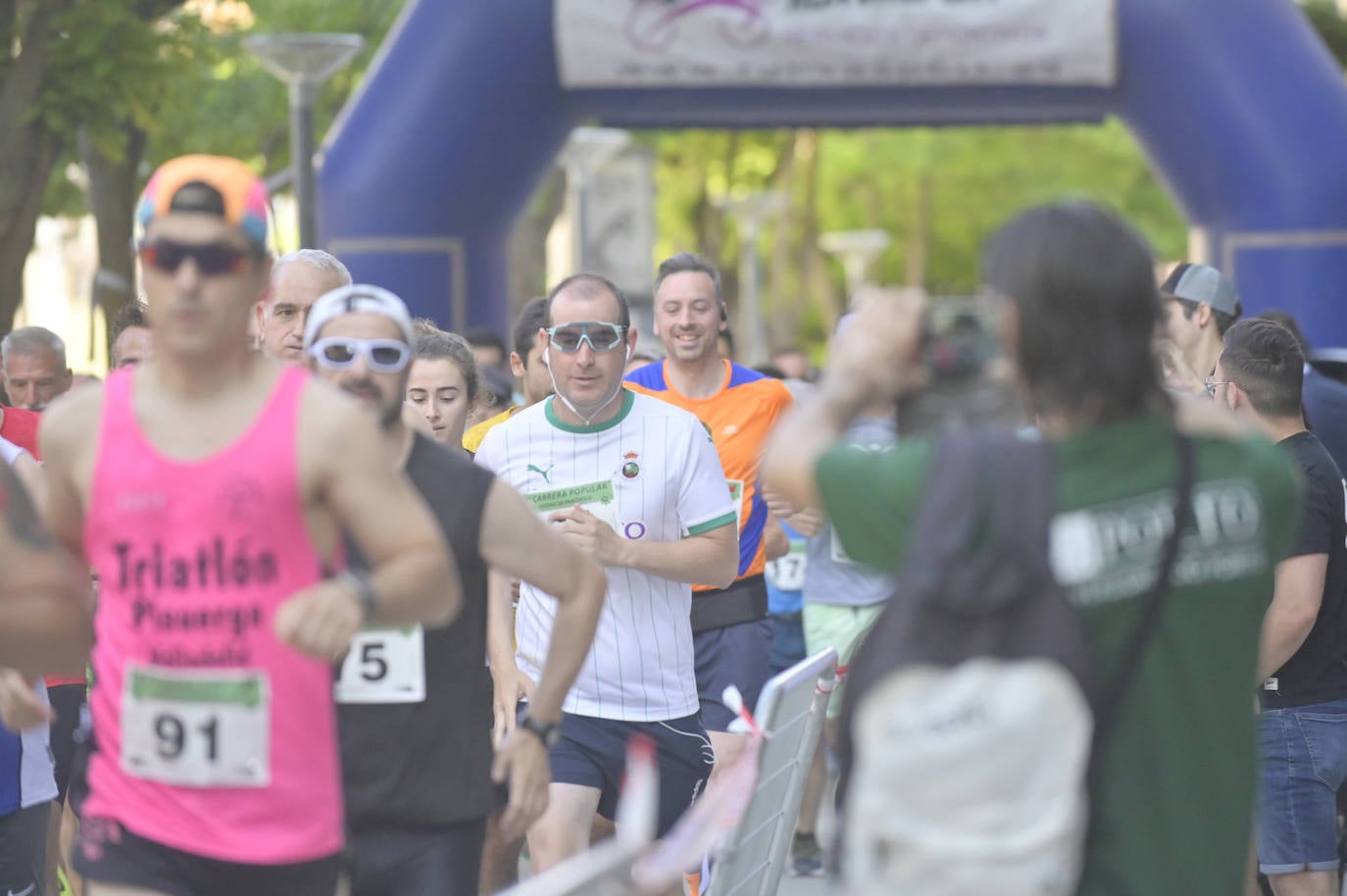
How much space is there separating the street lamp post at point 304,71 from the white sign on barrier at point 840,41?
1.88 metres

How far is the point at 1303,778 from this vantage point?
551 centimetres

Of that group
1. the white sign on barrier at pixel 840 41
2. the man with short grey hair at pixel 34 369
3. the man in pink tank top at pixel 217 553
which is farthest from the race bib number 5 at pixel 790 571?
the man in pink tank top at pixel 217 553

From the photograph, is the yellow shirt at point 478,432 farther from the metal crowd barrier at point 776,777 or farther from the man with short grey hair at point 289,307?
the metal crowd barrier at point 776,777

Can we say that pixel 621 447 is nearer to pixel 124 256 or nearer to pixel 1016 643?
pixel 1016 643

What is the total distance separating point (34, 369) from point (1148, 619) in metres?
6.13

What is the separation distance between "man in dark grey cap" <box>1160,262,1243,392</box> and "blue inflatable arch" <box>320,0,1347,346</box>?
6262 millimetres

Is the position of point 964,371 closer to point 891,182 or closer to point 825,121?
point 825,121

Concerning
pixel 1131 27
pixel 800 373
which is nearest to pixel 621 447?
pixel 800 373

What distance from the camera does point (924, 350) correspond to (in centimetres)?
276

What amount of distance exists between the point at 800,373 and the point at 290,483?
9.85 meters

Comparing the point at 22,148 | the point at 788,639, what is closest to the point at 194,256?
the point at 788,639

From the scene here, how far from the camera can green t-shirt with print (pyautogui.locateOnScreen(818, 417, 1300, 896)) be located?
8.91 feet

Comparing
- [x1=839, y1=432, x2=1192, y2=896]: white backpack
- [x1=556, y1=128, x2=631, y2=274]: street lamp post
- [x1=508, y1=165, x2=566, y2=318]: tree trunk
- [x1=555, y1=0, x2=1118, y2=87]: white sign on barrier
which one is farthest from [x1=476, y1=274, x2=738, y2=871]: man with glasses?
[x1=508, y1=165, x2=566, y2=318]: tree trunk

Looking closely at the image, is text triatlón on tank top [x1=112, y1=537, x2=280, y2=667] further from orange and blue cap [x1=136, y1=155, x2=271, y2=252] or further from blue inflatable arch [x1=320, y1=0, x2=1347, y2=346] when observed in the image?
blue inflatable arch [x1=320, y1=0, x2=1347, y2=346]
